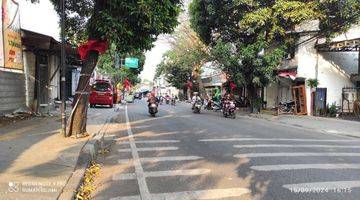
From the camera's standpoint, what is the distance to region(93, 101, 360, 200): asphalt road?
739 cm

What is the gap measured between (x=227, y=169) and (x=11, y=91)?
1244 cm

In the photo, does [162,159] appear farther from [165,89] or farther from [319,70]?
[165,89]

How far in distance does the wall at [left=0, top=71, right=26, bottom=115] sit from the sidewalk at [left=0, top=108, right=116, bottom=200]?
3359 millimetres

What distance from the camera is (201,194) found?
7.25 metres

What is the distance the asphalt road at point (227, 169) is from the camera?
24.2 feet

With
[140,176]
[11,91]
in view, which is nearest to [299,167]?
[140,176]

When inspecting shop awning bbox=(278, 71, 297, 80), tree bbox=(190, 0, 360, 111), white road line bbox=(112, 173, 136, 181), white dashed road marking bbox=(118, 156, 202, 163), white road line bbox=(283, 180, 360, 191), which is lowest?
white road line bbox=(112, 173, 136, 181)

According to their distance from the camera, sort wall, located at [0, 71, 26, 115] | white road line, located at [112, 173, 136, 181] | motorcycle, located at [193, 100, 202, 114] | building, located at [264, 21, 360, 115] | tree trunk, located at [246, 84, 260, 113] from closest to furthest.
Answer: white road line, located at [112, 173, 136, 181], wall, located at [0, 71, 26, 115], building, located at [264, 21, 360, 115], motorcycle, located at [193, 100, 202, 114], tree trunk, located at [246, 84, 260, 113]

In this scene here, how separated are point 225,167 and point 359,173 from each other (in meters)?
2.54

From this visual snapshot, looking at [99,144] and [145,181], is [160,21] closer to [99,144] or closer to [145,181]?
[99,144]

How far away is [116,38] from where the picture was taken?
13281mm

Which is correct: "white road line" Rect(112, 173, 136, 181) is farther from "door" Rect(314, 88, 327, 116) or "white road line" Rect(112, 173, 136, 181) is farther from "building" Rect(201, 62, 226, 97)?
"building" Rect(201, 62, 226, 97)

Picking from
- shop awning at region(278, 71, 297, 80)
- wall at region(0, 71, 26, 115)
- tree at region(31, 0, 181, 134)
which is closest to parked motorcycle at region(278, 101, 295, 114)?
shop awning at region(278, 71, 297, 80)

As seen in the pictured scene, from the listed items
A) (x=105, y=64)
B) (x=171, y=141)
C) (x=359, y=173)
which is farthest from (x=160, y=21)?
(x=105, y=64)
